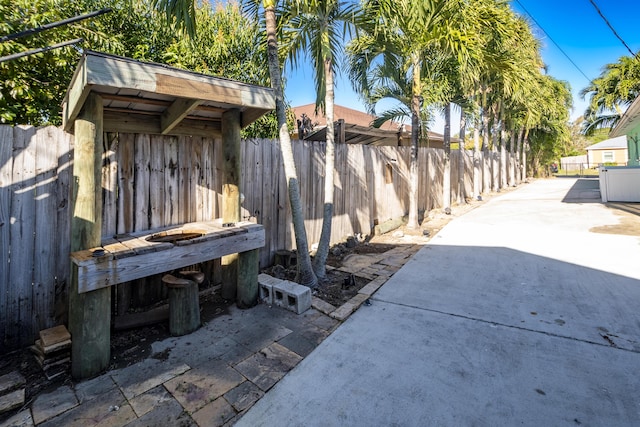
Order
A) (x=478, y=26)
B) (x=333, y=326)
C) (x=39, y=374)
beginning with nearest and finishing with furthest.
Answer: (x=39, y=374) → (x=333, y=326) → (x=478, y=26)

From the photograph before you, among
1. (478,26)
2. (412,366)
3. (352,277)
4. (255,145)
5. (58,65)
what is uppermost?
(478,26)

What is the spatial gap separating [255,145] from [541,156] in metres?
40.1

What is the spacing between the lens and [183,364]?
92.8 inches

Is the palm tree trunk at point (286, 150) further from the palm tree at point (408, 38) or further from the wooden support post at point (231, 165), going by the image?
the palm tree at point (408, 38)

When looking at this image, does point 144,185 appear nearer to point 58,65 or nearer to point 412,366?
point 412,366

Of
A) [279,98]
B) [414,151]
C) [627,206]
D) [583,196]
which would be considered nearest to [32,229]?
[279,98]

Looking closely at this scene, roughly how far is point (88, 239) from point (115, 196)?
0.75 meters

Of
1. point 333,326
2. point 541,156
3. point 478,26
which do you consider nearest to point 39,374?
point 333,326

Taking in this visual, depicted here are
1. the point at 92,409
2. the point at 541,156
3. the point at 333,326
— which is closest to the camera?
the point at 92,409

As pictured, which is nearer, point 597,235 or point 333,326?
point 333,326

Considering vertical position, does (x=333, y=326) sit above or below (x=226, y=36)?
below

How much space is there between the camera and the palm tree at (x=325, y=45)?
407cm

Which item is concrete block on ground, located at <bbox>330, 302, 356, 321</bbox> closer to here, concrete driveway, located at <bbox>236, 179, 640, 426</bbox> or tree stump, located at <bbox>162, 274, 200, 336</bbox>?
concrete driveway, located at <bbox>236, 179, 640, 426</bbox>

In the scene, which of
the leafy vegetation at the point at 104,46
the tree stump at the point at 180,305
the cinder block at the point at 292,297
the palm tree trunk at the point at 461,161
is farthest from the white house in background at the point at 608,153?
the tree stump at the point at 180,305
